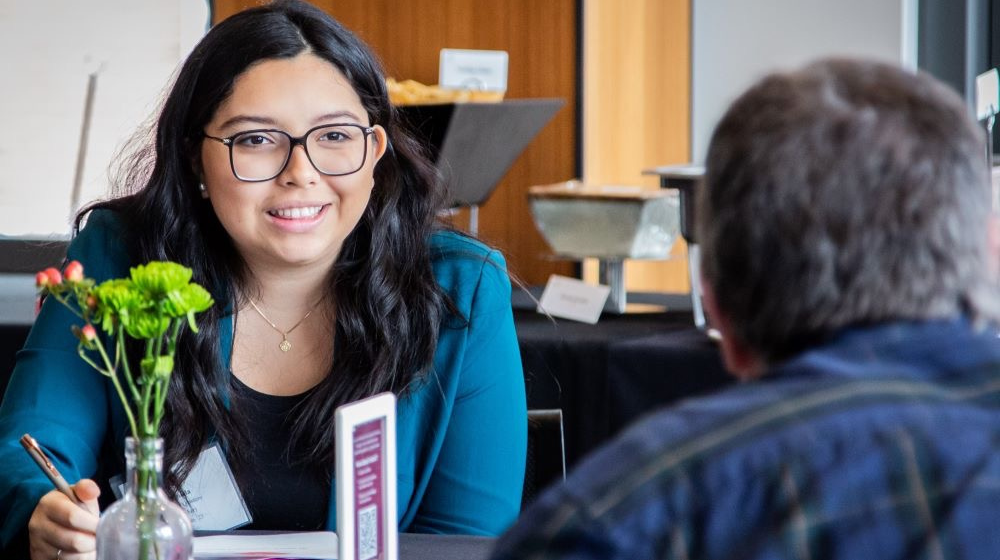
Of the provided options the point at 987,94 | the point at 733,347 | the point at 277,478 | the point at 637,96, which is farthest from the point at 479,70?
the point at 733,347

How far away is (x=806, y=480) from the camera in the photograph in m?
0.62

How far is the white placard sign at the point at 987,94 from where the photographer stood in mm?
3150

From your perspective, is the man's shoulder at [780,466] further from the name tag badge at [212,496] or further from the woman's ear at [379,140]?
the woman's ear at [379,140]

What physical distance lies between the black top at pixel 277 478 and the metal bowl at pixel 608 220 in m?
1.41

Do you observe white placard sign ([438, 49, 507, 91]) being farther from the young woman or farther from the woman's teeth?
the woman's teeth

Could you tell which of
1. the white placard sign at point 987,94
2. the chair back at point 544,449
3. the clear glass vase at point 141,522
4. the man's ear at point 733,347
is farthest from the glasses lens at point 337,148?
the white placard sign at point 987,94

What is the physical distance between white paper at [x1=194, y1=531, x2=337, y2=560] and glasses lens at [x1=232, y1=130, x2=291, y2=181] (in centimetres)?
47

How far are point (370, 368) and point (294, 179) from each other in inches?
10.4

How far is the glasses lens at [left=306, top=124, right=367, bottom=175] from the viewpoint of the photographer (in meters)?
1.68

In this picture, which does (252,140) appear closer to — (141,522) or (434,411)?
(434,411)

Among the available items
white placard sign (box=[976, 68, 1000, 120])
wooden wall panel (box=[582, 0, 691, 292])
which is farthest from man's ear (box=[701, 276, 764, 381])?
wooden wall panel (box=[582, 0, 691, 292])

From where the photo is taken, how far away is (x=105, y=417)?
173 centimetres

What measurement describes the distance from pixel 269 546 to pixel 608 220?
175cm

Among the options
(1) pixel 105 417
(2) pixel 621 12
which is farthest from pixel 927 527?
(2) pixel 621 12
